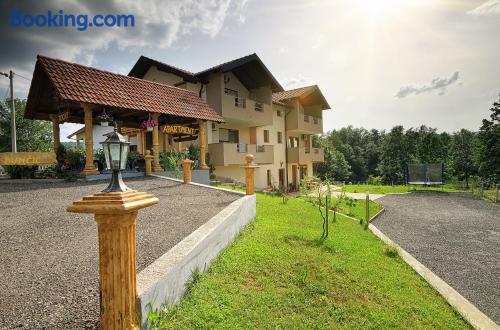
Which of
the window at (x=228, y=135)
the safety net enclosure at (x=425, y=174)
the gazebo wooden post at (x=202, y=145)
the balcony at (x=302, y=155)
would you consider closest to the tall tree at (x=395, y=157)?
the safety net enclosure at (x=425, y=174)

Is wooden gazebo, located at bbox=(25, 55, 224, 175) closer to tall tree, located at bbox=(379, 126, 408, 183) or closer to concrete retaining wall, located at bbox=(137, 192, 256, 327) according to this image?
concrete retaining wall, located at bbox=(137, 192, 256, 327)

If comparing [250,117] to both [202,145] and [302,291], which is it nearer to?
[202,145]

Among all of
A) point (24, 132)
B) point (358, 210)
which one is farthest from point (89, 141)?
point (24, 132)

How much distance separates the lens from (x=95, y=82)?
12141mm

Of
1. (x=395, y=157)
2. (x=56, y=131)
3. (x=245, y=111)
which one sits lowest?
(x=395, y=157)

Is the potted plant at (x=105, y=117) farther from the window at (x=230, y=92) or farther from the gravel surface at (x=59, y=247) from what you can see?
the window at (x=230, y=92)

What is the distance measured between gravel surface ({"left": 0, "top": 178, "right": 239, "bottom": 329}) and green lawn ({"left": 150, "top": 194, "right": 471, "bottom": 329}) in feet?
3.06

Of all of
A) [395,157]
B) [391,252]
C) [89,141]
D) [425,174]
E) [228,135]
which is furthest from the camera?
[395,157]

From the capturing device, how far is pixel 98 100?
11.3m

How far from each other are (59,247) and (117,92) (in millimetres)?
9515

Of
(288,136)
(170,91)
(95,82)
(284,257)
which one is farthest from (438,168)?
(95,82)

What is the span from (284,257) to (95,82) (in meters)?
11.1

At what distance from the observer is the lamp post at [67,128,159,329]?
7.25ft

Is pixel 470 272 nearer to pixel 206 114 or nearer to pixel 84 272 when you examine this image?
pixel 84 272
